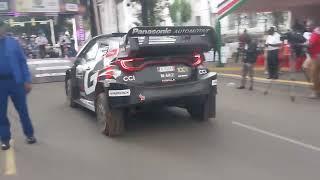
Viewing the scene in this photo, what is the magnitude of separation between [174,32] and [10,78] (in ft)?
8.15

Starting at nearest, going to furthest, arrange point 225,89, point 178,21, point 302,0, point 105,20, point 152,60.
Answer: point 152,60 → point 225,89 → point 302,0 → point 178,21 → point 105,20

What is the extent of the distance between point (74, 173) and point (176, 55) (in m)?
2.81

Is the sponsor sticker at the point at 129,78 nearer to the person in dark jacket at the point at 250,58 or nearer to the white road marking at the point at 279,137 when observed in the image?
the white road marking at the point at 279,137

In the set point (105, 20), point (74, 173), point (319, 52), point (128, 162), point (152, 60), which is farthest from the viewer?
point (105, 20)

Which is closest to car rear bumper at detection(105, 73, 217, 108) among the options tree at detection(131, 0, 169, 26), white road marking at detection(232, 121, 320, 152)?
white road marking at detection(232, 121, 320, 152)

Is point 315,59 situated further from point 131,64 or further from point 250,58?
point 131,64

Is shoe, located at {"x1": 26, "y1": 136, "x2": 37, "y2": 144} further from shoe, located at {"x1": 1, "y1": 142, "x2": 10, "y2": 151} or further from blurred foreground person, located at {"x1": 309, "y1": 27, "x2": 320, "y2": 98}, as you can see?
blurred foreground person, located at {"x1": 309, "y1": 27, "x2": 320, "y2": 98}

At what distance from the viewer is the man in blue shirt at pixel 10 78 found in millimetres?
6629

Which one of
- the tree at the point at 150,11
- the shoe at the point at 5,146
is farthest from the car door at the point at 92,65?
the tree at the point at 150,11

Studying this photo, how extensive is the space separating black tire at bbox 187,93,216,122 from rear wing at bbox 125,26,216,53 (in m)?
0.87

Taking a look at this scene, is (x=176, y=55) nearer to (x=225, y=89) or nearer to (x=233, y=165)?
(x=233, y=165)

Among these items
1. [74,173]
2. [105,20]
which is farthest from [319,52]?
[105,20]

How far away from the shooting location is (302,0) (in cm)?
1761

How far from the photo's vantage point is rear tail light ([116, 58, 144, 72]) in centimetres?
734
